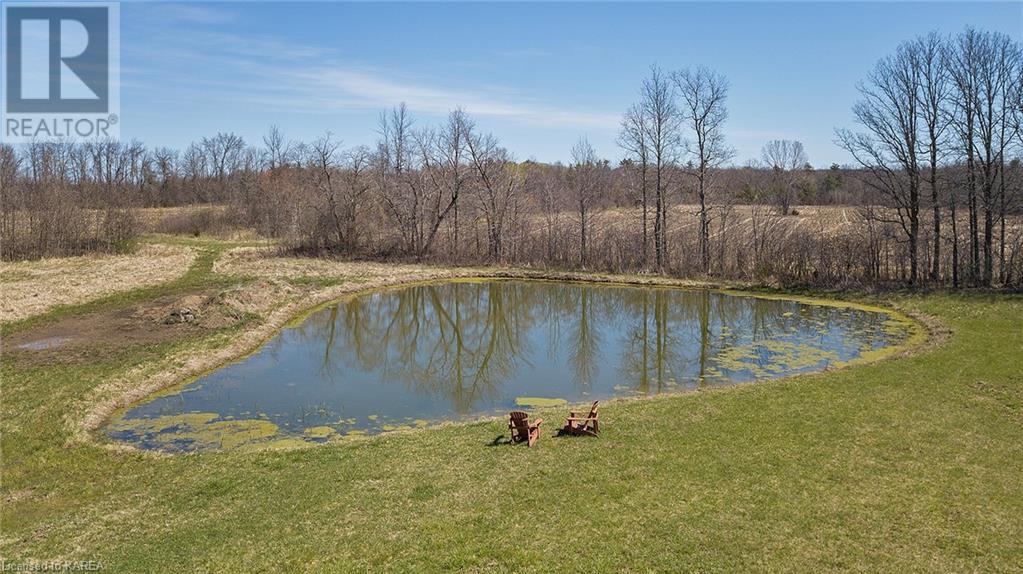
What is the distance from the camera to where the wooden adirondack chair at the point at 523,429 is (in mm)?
12117

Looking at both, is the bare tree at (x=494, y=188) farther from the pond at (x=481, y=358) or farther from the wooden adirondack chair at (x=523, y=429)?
the wooden adirondack chair at (x=523, y=429)

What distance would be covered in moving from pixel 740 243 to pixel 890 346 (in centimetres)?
1607

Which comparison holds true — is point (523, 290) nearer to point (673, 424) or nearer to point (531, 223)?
point (531, 223)

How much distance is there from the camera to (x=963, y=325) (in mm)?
21312

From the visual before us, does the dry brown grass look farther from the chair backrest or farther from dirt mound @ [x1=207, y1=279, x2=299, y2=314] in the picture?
the chair backrest

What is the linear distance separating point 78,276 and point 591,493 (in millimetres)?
33318

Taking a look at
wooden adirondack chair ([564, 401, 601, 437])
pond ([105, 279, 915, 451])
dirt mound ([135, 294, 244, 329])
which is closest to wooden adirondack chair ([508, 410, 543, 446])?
wooden adirondack chair ([564, 401, 601, 437])

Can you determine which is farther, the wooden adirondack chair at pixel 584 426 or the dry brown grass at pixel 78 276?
the dry brown grass at pixel 78 276

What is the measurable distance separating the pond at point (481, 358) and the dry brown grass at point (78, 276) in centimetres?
1026

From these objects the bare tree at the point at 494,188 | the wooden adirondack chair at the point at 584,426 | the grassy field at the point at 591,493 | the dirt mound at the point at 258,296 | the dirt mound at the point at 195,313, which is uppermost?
the bare tree at the point at 494,188

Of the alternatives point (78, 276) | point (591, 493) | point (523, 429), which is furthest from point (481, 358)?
point (78, 276)

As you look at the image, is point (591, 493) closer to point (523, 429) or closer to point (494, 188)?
point (523, 429)

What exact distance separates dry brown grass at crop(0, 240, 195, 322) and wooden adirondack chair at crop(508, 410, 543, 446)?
21.1 meters

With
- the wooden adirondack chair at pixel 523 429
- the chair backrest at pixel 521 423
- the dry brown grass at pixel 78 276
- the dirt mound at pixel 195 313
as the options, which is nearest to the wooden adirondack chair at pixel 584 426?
the wooden adirondack chair at pixel 523 429
